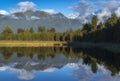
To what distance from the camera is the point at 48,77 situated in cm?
3309

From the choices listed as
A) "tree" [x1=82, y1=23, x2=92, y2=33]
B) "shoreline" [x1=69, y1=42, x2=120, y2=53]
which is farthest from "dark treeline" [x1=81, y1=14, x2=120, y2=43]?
"tree" [x1=82, y1=23, x2=92, y2=33]

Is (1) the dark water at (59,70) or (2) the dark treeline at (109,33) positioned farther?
(2) the dark treeline at (109,33)

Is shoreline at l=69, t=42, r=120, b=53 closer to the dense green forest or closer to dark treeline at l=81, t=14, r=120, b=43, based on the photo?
dark treeline at l=81, t=14, r=120, b=43

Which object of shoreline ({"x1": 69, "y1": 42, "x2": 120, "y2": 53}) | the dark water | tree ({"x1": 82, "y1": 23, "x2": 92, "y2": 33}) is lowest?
shoreline ({"x1": 69, "y1": 42, "x2": 120, "y2": 53})

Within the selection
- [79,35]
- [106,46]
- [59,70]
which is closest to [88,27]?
[79,35]

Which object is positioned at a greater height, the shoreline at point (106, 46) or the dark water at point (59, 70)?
the dark water at point (59, 70)

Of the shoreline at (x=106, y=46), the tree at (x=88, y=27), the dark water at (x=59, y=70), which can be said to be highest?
the tree at (x=88, y=27)

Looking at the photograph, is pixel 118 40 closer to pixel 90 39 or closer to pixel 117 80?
pixel 90 39

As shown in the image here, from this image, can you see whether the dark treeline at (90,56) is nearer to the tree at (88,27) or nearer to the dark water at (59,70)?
the dark water at (59,70)

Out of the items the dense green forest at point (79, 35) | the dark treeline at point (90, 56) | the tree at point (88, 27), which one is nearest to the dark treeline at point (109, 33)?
the dense green forest at point (79, 35)

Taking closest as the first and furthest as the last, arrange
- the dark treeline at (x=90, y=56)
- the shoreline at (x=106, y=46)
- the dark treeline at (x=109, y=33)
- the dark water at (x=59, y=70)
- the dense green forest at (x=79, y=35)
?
the dark water at (x=59, y=70) < the dark treeline at (x=90, y=56) < the shoreline at (x=106, y=46) < the dark treeline at (x=109, y=33) < the dense green forest at (x=79, y=35)

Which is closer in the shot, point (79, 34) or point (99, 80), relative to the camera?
point (99, 80)

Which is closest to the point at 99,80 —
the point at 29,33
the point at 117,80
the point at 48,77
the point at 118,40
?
the point at 117,80

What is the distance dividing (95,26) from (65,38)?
21.3 m
